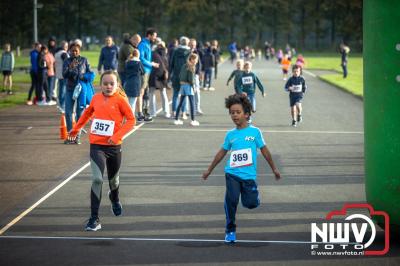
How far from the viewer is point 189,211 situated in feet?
36.7

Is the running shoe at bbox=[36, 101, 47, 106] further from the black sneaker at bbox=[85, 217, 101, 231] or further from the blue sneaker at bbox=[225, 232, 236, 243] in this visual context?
the blue sneaker at bbox=[225, 232, 236, 243]

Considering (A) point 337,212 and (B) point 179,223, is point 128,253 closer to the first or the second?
(B) point 179,223

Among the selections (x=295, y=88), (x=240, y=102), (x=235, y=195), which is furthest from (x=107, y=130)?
(x=295, y=88)

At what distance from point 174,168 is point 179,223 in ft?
15.0

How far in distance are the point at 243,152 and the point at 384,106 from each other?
1.47 meters

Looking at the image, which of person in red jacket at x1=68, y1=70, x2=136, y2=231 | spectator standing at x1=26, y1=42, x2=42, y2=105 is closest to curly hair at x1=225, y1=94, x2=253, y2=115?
person in red jacket at x1=68, y1=70, x2=136, y2=231

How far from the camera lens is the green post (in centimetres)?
912

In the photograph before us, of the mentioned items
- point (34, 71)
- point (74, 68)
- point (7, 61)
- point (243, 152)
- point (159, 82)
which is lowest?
point (243, 152)

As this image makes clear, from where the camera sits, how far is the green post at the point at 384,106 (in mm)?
9125

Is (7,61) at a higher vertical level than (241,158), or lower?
higher

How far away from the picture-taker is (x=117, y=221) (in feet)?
34.7

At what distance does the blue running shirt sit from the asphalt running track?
2.33ft

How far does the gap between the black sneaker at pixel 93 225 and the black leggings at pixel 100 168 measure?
47mm

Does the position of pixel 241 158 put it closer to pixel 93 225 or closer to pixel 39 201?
pixel 93 225
